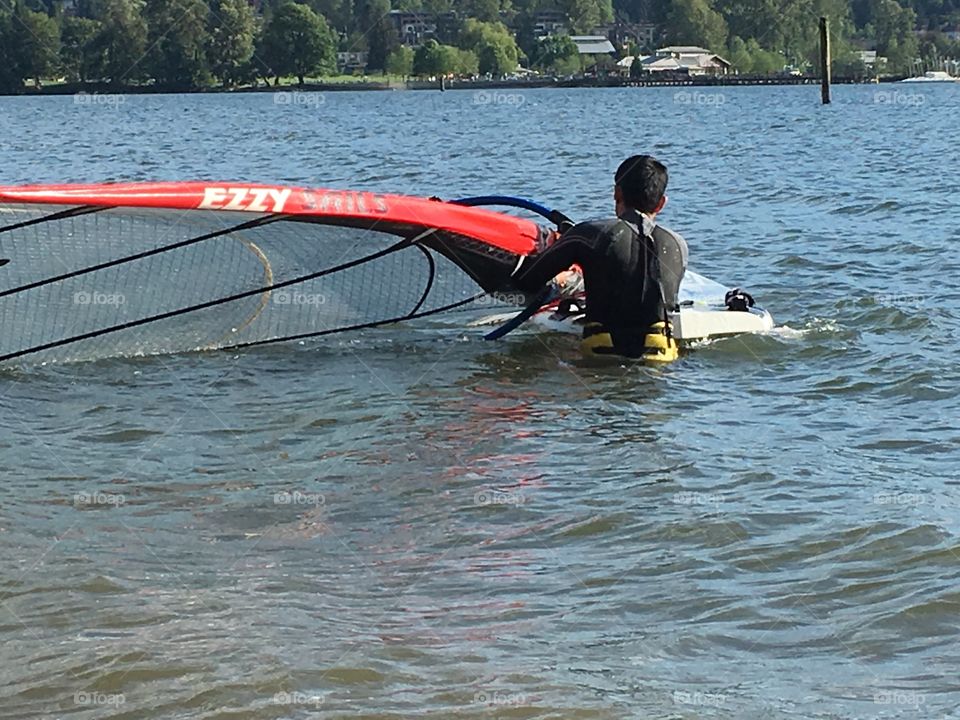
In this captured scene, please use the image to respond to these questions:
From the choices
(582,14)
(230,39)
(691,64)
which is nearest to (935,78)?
(691,64)

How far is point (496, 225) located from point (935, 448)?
3359 millimetres

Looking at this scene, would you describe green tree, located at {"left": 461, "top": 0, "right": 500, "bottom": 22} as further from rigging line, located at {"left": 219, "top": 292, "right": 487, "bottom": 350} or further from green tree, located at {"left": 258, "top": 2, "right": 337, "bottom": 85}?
rigging line, located at {"left": 219, "top": 292, "right": 487, "bottom": 350}

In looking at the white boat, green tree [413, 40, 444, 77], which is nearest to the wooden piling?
green tree [413, 40, 444, 77]

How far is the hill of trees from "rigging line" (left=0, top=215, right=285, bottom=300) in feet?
337

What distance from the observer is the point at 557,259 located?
891cm

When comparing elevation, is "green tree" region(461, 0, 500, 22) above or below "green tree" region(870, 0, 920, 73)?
above

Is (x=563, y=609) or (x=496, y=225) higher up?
(x=496, y=225)

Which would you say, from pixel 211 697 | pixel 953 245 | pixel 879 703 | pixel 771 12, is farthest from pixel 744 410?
pixel 771 12

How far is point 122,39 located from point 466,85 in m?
37.2

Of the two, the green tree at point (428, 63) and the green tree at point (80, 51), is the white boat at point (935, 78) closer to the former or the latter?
the green tree at point (428, 63)

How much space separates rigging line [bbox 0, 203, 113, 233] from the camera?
8.52 metres

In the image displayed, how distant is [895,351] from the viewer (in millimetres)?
10078

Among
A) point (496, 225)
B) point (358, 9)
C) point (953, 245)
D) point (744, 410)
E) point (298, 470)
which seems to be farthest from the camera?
point (358, 9)

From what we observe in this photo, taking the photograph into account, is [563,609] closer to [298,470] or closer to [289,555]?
[289,555]
